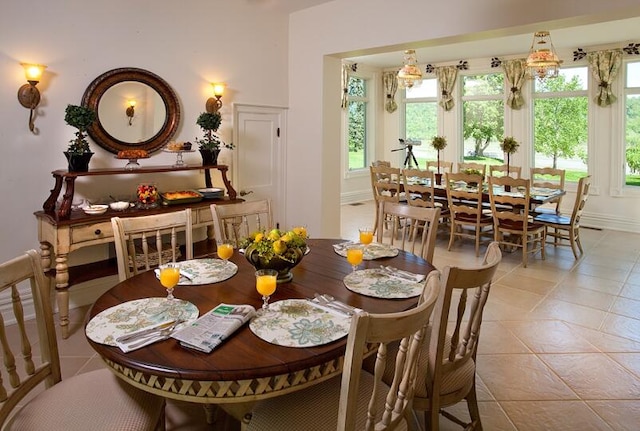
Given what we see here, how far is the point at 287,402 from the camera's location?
166cm

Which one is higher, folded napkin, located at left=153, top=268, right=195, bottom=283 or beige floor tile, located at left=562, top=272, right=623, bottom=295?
folded napkin, located at left=153, top=268, right=195, bottom=283

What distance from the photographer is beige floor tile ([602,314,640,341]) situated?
342cm

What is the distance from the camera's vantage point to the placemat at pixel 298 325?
5.20ft

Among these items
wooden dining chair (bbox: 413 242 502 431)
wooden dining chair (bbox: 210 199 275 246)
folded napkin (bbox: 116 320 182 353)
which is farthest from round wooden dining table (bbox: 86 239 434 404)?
wooden dining chair (bbox: 210 199 275 246)

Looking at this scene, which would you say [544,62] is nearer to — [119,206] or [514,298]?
[514,298]

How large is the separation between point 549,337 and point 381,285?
196 cm

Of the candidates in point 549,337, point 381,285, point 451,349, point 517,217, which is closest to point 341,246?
point 381,285

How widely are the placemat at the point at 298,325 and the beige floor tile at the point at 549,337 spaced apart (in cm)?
210

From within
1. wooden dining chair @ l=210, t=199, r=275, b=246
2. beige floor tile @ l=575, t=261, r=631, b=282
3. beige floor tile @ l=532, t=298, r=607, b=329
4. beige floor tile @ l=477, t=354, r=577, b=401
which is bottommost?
beige floor tile @ l=477, t=354, r=577, b=401

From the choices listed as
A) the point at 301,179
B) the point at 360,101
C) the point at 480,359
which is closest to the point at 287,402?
the point at 480,359

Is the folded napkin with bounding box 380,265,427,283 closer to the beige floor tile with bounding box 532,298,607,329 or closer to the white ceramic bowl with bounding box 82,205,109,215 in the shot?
the beige floor tile with bounding box 532,298,607,329

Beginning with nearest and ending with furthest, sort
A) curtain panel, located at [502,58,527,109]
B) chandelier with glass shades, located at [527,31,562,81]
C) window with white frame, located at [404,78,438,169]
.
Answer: chandelier with glass shades, located at [527,31,562,81], curtain panel, located at [502,58,527,109], window with white frame, located at [404,78,438,169]

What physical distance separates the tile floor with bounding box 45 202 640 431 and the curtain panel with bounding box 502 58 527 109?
3834mm

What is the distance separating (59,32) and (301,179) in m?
2.67
